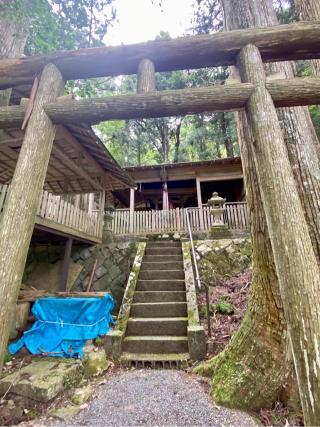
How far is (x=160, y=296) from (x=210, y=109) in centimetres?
386

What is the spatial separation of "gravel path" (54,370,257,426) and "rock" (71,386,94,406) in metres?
0.10

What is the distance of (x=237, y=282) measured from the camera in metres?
5.84

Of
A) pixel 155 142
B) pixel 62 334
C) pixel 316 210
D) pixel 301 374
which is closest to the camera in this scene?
pixel 301 374

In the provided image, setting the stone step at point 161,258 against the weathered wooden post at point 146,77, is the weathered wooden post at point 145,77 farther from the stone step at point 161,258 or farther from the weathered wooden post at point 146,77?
the stone step at point 161,258

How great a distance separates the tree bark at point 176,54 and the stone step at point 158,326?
384 centimetres

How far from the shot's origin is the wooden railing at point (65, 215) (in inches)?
208

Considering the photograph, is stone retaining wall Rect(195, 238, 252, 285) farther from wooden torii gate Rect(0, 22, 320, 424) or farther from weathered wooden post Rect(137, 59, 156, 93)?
weathered wooden post Rect(137, 59, 156, 93)

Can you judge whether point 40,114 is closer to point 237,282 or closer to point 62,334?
point 62,334

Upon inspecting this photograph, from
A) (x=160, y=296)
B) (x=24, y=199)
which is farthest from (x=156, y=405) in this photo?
(x=24, y=199)

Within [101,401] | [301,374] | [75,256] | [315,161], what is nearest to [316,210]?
[315,161]

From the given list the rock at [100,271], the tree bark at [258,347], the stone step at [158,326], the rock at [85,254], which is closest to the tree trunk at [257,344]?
the tree bark at [258,347]

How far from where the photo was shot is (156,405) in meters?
2.45

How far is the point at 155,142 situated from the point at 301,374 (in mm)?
19221

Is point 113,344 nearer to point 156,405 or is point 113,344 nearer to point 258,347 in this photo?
point 156,405
